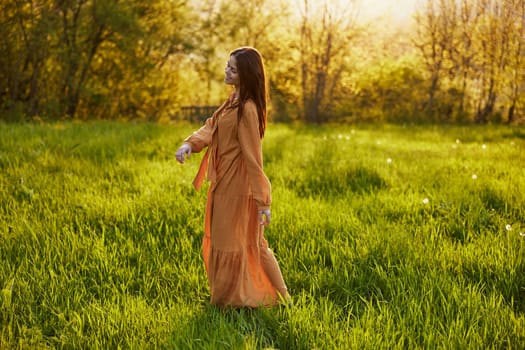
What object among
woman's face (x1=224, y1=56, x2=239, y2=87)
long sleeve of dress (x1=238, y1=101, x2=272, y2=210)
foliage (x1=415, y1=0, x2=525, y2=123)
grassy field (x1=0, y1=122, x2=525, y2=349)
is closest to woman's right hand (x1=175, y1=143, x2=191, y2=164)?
long sleeve of dress (x1=238, y1=101, x2=272, y2=210)

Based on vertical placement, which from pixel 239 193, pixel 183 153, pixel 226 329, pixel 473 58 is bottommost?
pixel 226 329

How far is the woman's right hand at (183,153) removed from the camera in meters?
2.51

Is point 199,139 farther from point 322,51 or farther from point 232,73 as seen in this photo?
point 322,51

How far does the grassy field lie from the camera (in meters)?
2.38

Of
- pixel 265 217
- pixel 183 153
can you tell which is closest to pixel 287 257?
pixel 265 217

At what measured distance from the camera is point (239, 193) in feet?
8.57

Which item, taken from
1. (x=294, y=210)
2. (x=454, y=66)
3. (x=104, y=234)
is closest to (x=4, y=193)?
(x=104, y=234)

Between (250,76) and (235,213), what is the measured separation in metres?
0.79

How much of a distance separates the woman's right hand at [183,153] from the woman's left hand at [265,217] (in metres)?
0.53

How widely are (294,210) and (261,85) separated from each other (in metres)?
1.85

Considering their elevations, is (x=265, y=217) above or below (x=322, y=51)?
below

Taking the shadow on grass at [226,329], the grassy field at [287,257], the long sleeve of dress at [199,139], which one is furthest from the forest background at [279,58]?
the shadow on grass at [226,329]

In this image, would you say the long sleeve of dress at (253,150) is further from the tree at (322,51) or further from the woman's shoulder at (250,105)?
the tree at (322,51)

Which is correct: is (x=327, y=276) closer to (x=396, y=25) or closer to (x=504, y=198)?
(x=504, y=198)
